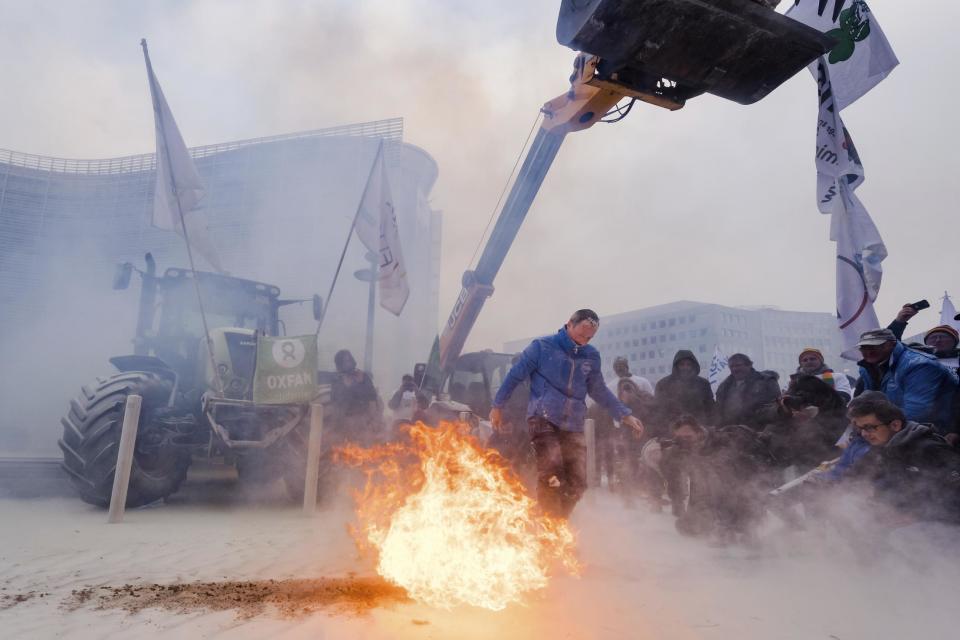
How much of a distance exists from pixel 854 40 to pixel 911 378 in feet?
16.8

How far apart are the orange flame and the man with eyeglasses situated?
8.09 ft

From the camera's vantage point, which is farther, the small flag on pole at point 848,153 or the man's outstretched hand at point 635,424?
the small flag on pole at point 848,153

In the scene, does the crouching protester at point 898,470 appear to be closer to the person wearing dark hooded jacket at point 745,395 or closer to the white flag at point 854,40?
the person wearing dark hooded jacket at point 745,395

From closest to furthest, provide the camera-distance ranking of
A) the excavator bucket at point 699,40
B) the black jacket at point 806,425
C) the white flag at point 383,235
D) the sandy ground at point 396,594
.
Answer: the sandy ground at point 396,594 < the excavator bucket at point 699,40 < the black jacket at point 806,425 < the white flag at point 383,235

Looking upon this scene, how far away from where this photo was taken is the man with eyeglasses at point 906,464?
12.6 ft

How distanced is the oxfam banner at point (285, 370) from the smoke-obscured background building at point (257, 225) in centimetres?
1444

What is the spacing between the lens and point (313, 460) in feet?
21.1

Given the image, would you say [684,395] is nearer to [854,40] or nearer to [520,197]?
[520,197]

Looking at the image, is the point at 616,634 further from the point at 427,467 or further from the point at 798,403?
the point at 798,403

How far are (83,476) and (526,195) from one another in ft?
22.2

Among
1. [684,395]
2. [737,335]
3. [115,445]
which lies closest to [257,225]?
[115,445]

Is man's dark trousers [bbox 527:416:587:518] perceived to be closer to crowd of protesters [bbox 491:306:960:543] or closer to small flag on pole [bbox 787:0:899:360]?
crowd of protesters [bbox 491:306:960:543]

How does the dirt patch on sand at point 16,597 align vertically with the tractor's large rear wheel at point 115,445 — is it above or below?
below

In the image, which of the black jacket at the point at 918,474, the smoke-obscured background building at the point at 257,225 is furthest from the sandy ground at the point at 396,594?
the smoke-obscured background building at the point at 257,225
